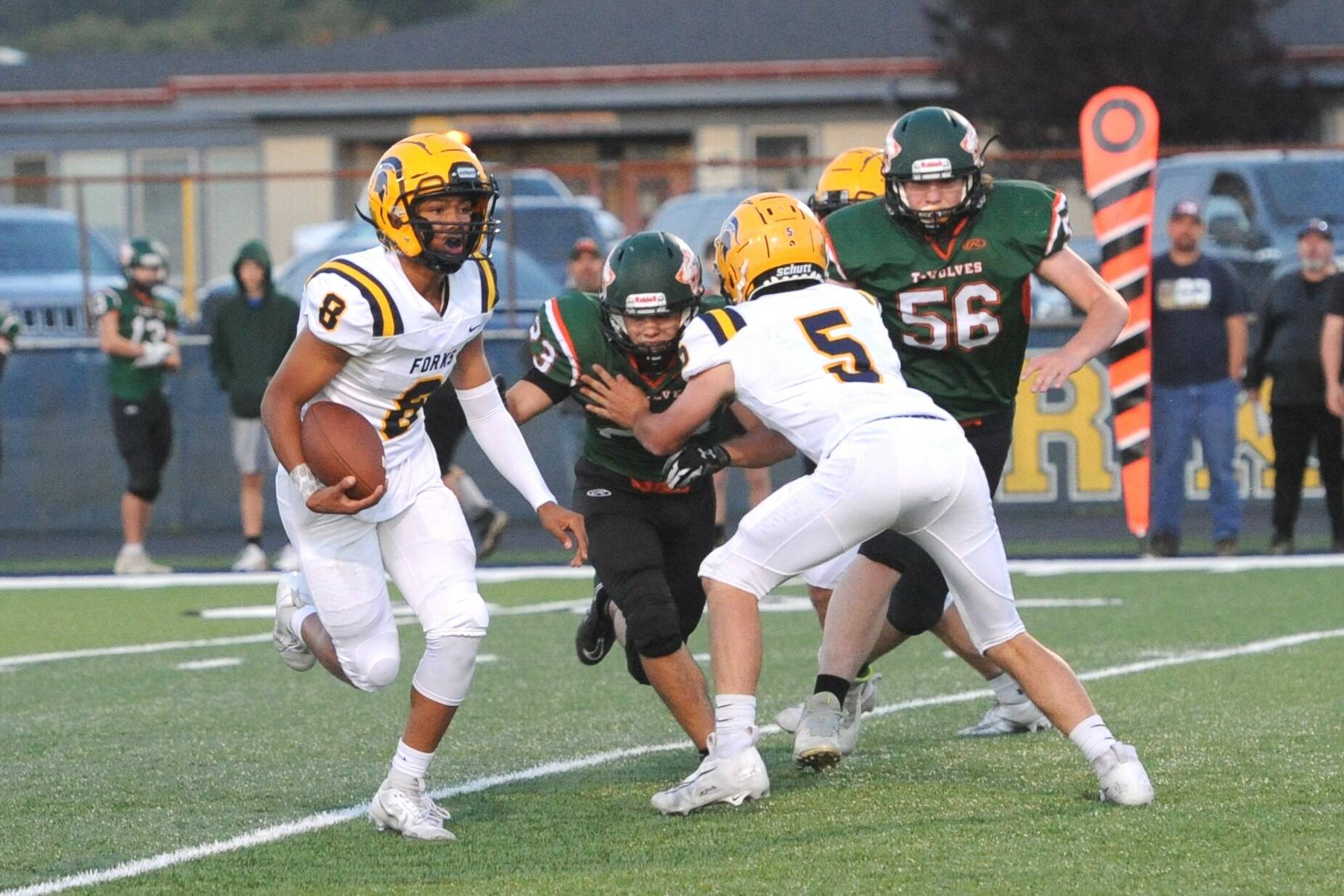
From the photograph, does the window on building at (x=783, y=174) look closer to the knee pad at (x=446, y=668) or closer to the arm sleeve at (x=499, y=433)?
the arm sleeve at (x=499, y=433)

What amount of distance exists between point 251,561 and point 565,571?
184cm

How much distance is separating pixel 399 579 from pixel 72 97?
26.1 meters

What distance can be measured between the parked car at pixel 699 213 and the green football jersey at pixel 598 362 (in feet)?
34.6

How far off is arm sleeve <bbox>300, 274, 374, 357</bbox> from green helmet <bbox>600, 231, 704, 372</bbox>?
72cm

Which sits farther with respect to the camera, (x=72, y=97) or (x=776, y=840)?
(x=72, y=97)

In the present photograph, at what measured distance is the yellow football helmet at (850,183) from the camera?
6.41 metres

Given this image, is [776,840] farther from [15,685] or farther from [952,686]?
[15,685]

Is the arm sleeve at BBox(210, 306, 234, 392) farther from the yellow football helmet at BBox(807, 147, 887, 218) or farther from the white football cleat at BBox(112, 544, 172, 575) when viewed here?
the yellow football helmet at BBox(807, 147, 887, 218)

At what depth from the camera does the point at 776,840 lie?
4.48 metres

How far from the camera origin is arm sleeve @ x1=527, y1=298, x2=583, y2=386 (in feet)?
17.8

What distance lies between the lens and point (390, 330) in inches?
189

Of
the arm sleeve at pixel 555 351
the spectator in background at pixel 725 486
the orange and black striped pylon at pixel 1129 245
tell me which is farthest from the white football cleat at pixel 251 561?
the arm sleeve at pixel 555 351

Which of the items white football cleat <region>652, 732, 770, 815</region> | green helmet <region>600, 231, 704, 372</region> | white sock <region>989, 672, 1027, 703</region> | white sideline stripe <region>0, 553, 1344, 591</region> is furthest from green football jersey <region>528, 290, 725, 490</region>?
white sideline stripe <region>0, 553, 1344, 591</region>

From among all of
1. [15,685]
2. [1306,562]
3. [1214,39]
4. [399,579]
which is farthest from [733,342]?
[1214,39]
